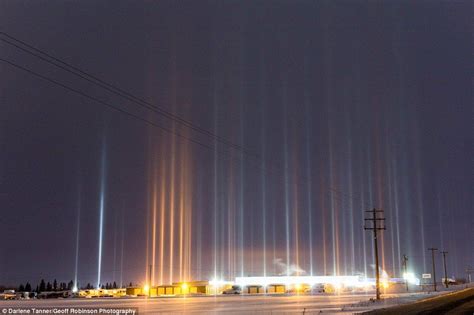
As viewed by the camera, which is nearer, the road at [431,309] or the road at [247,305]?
the road at [431,309]

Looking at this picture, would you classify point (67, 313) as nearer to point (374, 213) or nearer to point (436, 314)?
point (436, 314)

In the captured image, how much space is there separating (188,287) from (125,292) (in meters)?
18.3

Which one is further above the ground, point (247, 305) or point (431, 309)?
point (431, 309)

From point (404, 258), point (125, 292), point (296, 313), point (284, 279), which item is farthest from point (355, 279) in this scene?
point (296, 313)

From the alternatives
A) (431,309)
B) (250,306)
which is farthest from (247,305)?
(431,309)

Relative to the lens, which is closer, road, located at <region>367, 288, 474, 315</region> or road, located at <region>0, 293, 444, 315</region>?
road, located at <region>367, 288, 474, 315</region>

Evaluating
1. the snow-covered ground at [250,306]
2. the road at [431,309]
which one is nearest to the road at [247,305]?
the snow-covered ground at [250,306]

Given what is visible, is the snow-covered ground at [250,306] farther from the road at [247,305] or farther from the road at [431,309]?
the road at [431,309]

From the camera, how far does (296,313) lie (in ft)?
130

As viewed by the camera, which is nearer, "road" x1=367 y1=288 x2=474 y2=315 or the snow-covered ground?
"road" x1=367 y1=288 x2=474 y2=315

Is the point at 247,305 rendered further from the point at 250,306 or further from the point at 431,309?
the point at 431,309

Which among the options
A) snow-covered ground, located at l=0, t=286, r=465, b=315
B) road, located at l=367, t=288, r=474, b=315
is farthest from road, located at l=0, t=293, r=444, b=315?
road, located at l=367, t=288, r=474, b=315

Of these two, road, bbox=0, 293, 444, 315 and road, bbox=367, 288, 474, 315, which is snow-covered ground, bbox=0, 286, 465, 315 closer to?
road, bbox=0, 293, 444, 315

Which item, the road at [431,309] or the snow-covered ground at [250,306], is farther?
the snow-covered ground at [250,306]
